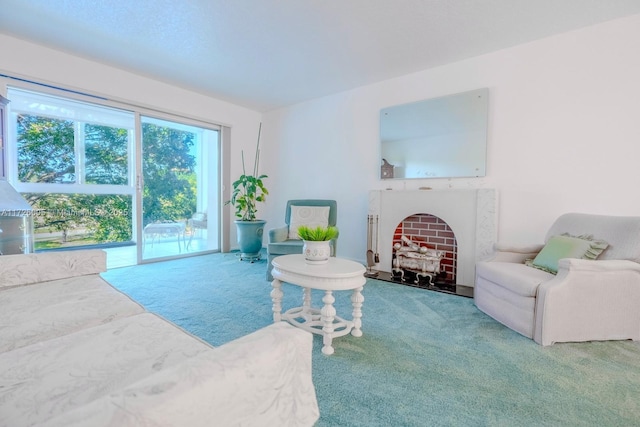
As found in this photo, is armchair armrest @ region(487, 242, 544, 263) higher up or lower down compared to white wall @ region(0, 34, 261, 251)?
lower down

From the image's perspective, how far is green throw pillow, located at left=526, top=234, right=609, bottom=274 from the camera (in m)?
2.05

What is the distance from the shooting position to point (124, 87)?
3.46 m

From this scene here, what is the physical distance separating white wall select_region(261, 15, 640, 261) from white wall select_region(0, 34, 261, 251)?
2191 mm

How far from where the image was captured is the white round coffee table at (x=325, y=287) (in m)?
1.71

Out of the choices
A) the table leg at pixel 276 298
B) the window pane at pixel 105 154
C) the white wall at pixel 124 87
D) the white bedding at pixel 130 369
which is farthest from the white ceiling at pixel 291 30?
the white bedding at pixel 130 369

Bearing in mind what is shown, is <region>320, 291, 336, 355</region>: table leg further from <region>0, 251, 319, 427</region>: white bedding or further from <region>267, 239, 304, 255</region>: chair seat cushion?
<region>267, 239, 304, 255</region>: chair seat cushion

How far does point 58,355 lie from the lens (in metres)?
0.86

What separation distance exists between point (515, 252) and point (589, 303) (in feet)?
2.25

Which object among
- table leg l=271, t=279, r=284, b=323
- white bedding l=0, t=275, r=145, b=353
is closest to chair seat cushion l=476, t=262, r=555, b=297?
table leg l=271, t=279, r=284, b=323

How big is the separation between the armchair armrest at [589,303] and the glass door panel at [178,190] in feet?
13.9

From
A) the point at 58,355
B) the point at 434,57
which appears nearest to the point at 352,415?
the point at 58,355

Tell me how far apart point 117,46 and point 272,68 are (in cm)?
153

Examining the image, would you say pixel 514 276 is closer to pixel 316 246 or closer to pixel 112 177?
pixel 316 246

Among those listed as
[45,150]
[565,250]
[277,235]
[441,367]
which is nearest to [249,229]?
[277,235]
